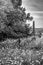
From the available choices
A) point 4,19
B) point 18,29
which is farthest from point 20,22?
point 4,19

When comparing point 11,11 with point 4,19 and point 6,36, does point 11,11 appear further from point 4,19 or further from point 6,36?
point 6,36

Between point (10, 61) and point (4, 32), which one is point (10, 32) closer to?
point (4, 32)

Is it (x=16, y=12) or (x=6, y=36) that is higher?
(x=16, y=12)

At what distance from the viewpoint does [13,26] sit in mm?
12969

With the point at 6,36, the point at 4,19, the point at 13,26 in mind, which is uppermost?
the point at 4,19

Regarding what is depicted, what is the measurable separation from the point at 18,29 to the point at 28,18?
1.94m

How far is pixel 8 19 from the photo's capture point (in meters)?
12.9

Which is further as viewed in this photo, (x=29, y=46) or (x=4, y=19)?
(x=4, y=19)

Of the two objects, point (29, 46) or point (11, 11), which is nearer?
point (29, 46)

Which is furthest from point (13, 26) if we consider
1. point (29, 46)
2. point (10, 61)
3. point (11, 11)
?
point (10, 61)

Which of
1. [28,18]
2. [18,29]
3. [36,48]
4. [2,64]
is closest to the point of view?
[2,64]

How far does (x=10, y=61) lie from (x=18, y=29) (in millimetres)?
6514

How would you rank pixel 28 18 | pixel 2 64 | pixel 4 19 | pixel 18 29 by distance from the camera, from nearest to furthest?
pixel 2 64 → pixel 4 19 → pixel 18 29 → pixel 28 18

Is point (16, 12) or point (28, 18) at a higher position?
point (16, 12)
